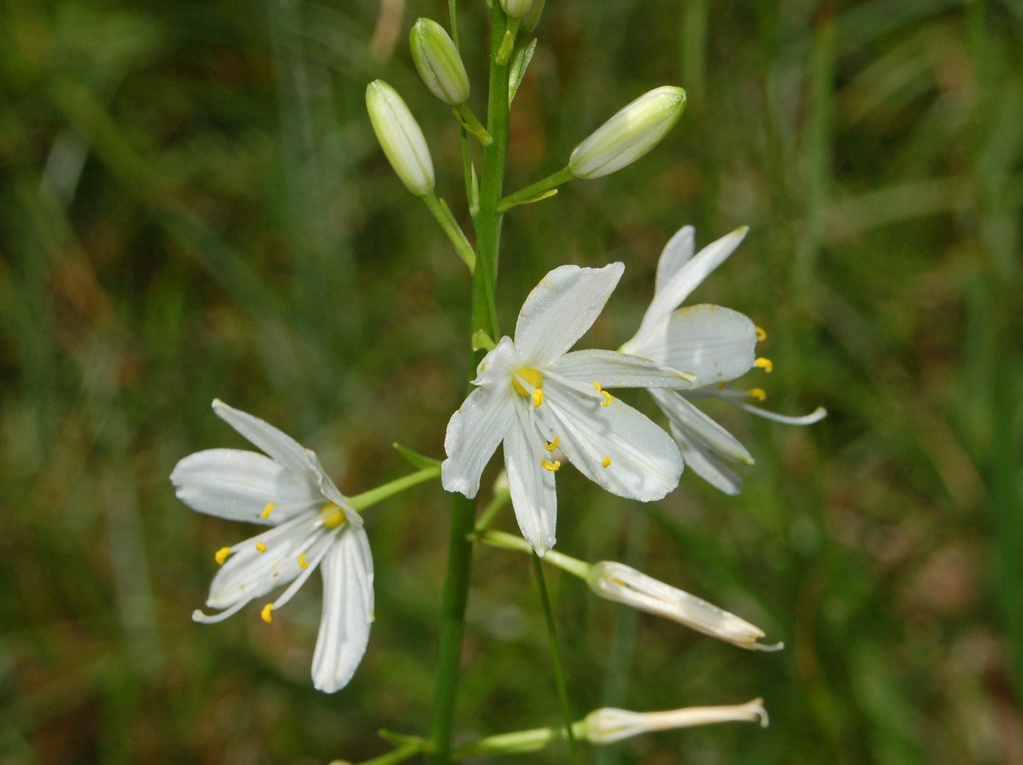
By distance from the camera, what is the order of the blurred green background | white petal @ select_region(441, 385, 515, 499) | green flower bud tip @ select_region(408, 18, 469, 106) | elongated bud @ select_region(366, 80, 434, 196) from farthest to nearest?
the blurred green background, elongated bud @ select_region(366, 80, 434, 196), green flower bud tip @ select_region(408, 18, 469, 106), white petal @ select_region(441, 385, 515, 499)

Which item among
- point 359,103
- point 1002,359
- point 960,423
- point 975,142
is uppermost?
point 359,103

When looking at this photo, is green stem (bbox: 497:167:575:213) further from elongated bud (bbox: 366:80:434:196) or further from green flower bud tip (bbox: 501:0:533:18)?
green flower bud tip (bbox: 501:0:533:18)

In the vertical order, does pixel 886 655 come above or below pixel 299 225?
below

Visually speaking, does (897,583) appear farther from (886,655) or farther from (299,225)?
(299,225)

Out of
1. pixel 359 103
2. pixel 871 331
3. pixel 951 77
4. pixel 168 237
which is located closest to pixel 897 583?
pixel 871 331

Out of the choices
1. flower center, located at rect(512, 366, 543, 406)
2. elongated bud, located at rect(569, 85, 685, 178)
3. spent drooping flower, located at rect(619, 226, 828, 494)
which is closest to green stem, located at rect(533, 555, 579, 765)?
flower center, located at rect(512, 366, 543, 406)

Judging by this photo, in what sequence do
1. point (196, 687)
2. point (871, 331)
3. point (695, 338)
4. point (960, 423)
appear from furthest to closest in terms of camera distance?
point (871, 331), point (196, 687), point (960, 423), point (695, 338)

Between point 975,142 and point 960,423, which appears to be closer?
point 975,142
